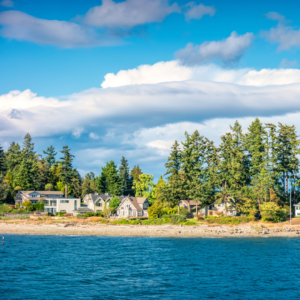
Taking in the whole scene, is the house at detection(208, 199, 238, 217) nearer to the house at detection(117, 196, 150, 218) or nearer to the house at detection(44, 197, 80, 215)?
the house at detection(117, 196, 150, 218)

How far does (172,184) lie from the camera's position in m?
84.2

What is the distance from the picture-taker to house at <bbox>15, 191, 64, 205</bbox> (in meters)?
113

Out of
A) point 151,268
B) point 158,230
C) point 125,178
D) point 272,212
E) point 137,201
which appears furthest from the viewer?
point 125,178

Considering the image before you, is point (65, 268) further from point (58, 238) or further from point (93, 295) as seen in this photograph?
point (58, 238)

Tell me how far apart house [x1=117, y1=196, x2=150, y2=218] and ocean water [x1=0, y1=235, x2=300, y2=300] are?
39933 mm

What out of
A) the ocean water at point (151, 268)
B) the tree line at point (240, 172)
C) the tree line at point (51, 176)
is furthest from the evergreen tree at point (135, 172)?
the ocean water at point (151, 268)

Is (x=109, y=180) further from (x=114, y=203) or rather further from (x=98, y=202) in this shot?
(x=114, y=203)

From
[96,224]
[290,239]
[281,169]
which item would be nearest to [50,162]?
[96,224]

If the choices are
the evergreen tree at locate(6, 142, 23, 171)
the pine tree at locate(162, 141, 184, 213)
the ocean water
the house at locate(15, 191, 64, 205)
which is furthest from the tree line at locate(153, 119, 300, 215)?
the evergreen tree at locate(6, 142, 23, 171)

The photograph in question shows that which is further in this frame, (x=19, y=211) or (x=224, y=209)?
(x=19, y=211)

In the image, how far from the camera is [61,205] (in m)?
108

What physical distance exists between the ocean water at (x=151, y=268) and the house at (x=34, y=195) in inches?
2069

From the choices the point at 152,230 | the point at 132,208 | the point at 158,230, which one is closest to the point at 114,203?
the point at 132,208

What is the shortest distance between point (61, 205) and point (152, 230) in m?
45.4
